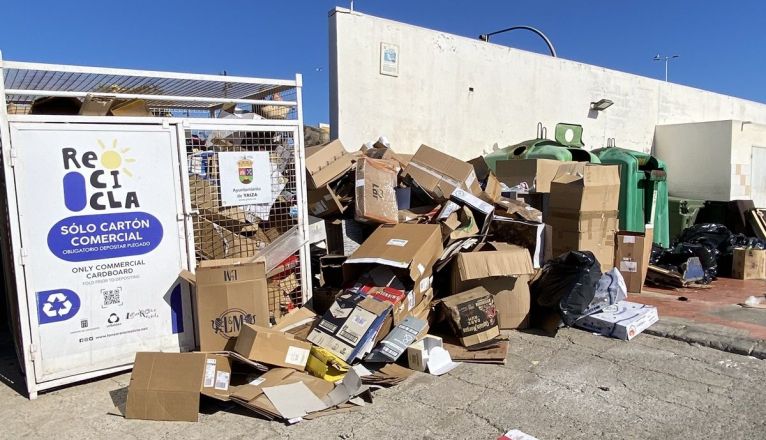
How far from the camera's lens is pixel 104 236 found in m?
3.60

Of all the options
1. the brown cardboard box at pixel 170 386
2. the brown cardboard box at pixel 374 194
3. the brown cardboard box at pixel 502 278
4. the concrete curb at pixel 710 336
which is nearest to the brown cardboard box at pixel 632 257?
the concrete curb at pixel 710 336

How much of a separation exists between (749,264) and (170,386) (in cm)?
727

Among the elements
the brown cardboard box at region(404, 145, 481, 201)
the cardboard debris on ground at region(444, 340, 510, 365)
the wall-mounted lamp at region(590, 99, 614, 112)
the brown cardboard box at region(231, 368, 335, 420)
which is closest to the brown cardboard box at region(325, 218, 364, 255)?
the brown cardboard box at region(404, 145, 481, 201)

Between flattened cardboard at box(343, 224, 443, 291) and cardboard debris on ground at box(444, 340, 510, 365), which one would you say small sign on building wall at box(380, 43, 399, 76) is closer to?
flattened cardboard at box(343, 224, 443, 291)

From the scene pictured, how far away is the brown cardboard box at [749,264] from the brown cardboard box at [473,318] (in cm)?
472

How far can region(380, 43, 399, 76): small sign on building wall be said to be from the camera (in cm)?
680

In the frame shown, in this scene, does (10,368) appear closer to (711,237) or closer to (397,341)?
(397,341)

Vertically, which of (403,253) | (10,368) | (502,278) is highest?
(403,253)

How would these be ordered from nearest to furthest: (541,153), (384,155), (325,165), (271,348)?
(271,348) < (325,165) < (384,155) < (541,153)

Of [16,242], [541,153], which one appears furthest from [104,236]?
[541,153]

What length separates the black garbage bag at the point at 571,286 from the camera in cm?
439

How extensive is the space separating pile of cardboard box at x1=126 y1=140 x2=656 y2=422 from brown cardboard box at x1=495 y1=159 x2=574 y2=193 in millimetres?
211

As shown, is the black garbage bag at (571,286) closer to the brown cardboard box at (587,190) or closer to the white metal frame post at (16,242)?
the brown cardboard box at (587,190)

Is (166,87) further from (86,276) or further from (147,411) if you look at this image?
(147,411)
